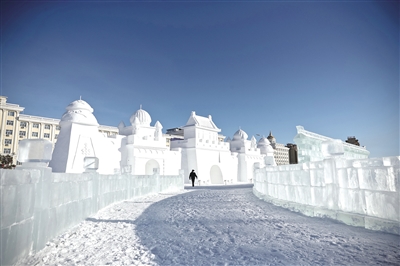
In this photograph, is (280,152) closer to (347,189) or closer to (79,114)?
(79,114)

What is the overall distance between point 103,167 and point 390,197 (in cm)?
2023

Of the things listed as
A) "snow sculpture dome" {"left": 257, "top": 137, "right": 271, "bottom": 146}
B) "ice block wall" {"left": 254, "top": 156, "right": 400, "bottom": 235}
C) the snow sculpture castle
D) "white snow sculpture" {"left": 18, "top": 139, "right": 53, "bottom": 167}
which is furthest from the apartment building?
"ice block wall" {"left": 254, "top": 156, "right": 400, "bottom": 235}

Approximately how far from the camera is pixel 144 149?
24.0 metres

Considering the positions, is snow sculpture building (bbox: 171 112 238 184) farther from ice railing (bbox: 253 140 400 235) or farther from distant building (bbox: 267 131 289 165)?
distant building (bbox: 267 131 289 165)

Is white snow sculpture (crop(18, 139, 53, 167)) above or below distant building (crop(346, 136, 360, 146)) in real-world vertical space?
below

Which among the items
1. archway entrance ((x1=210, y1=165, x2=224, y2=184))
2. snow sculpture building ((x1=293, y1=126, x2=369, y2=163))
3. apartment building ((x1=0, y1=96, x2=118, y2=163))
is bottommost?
archway entrance ((x1=210, y1=165, x2=224, y2=184))

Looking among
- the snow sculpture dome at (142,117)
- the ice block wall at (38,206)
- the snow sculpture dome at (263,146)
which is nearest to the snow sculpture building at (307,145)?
the ice block wall at (38,206)

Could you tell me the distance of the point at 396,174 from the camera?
3846mm

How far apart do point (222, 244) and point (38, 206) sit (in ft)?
8.91

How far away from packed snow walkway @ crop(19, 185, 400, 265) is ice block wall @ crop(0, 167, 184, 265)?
0.75 feet

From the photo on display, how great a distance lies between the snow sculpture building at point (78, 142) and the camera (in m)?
18.8

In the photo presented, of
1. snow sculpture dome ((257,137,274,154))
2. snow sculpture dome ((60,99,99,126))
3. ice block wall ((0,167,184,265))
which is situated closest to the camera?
ice block wall ((0,167,184,265))

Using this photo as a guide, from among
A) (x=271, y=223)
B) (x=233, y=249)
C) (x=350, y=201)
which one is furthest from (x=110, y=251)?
(x=350, y=201)

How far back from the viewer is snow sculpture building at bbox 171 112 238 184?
28.2 meters
